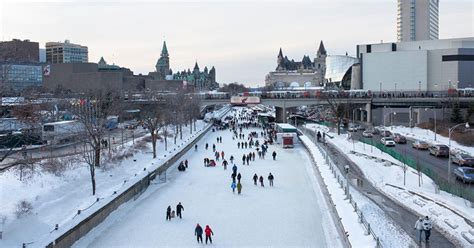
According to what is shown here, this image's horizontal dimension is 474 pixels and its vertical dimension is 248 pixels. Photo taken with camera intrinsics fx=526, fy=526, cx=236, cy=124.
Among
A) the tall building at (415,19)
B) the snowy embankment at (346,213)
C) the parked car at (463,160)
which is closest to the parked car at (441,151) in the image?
the parked car at (463,160)

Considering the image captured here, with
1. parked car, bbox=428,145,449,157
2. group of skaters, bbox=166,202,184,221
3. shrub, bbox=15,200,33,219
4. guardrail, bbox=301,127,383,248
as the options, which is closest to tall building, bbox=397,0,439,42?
parked car, bbox=428,145,449,157

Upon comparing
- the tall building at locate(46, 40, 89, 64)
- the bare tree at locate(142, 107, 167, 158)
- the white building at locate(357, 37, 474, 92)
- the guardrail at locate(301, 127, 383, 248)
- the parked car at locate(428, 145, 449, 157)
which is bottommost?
the guardrail at locate(301, 127, 383, 248)

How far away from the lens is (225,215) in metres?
21.1

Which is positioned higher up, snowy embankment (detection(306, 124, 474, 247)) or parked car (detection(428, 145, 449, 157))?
parked car (detection(428, 145, 449, 157))

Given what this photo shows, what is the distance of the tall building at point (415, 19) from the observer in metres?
155

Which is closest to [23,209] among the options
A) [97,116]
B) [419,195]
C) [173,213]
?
[173,213]

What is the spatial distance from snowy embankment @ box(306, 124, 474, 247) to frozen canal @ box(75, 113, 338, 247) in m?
3.47

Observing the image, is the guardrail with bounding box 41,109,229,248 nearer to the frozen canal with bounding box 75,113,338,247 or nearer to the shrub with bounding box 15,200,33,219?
the frozen canal with bounding box 75,113,338,247

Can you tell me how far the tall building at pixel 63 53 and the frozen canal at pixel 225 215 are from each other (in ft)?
540

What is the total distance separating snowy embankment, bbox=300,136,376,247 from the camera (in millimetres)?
15570

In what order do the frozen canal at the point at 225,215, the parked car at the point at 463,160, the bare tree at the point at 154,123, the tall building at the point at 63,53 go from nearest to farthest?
the frozen canal at the point at 225,215, the parked car at the point at 463,160, the bare tree at the point at 154,123, the tall building at the point at 63,53

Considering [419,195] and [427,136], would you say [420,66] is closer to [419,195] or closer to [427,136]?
[427,136]

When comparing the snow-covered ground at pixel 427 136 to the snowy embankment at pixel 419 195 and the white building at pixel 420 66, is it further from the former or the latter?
the white building at pixel 420 66

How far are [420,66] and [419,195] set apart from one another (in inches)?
3246
